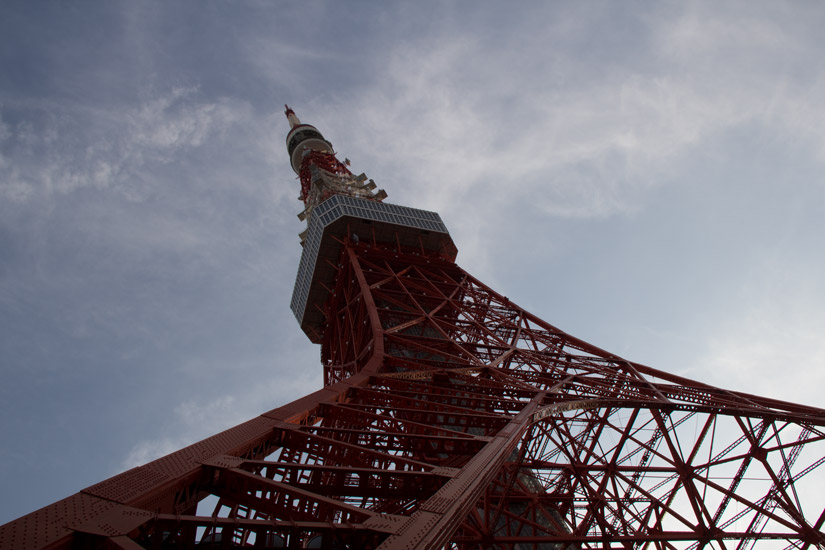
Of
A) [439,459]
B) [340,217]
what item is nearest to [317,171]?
[340,217]

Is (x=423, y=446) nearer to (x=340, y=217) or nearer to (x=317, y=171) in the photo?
(x=340, y=217)

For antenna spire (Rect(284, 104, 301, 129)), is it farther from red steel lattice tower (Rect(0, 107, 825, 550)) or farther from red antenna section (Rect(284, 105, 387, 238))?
red steel lattice tower (Rect(0, 107, 825, 550))

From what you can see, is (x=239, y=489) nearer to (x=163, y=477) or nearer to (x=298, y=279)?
(x=163, y=477)

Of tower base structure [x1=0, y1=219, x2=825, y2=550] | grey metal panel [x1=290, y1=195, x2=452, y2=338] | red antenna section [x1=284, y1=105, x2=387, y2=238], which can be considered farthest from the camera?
red antenna section [x1=284, y1=105, x2=387, y2=238]

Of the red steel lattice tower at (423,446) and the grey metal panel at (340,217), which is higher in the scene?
the grey metal panel at (340,217)

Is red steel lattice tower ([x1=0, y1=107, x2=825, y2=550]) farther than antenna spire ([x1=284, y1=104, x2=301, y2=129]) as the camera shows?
No

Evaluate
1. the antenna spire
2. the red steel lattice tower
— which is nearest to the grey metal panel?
the red steel lattice tower

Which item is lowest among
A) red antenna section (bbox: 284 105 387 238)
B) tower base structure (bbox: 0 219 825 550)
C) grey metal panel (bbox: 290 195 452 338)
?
tower base structure (bbox: 0 219 825 550)

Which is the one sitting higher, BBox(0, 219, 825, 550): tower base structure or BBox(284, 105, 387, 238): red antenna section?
BBox(284, 105, 387, 238): red antenna section

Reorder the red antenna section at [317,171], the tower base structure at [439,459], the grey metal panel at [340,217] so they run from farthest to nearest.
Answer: the red antenna section at [317,171] < the grey metal panel at [340,217] < the tower base structure at [439,459]

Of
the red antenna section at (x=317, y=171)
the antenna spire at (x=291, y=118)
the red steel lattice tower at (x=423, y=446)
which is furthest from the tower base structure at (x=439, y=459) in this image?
the antenna spire at (x=291, y=118)

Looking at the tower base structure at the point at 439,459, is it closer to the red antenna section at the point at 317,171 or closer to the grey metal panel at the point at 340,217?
the grey metal panel at the point at 340,217

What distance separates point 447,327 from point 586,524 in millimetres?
10488

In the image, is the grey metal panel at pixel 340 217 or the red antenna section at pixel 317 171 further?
the red antenna section at pixel 317 171
